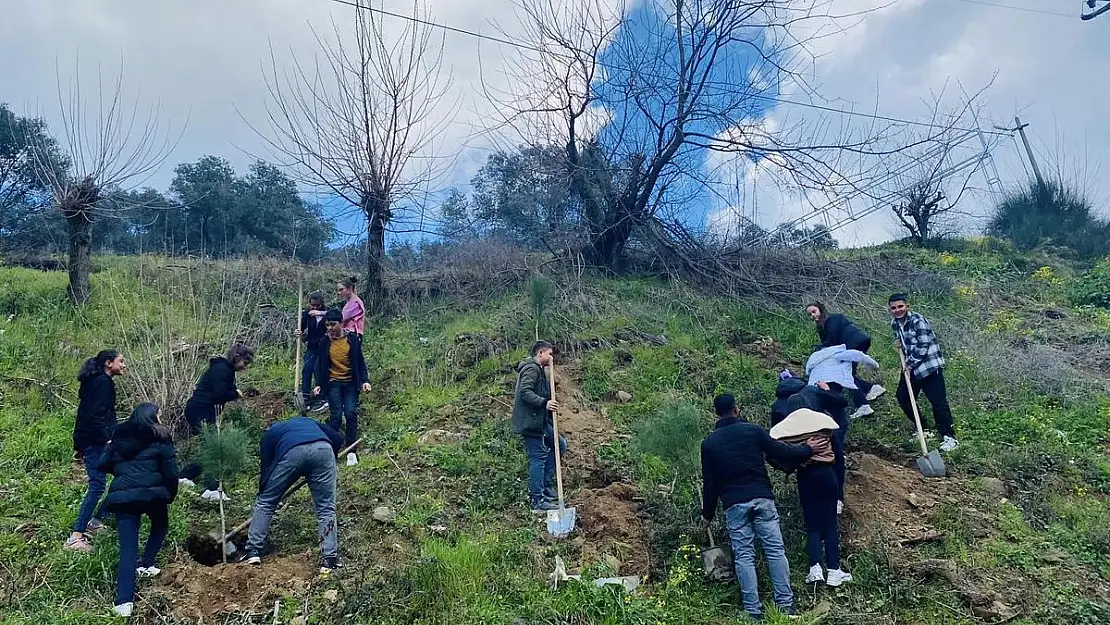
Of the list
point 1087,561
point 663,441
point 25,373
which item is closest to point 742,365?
point 663,441

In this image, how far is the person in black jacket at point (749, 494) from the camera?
4.80m

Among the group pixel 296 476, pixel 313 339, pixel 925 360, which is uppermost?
pixel 313 339

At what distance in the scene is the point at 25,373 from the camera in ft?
29.0

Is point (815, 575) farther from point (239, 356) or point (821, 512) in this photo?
point (239, 356)

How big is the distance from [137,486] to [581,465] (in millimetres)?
3821

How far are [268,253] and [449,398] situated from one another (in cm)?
953

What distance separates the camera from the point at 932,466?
6516 millimetres

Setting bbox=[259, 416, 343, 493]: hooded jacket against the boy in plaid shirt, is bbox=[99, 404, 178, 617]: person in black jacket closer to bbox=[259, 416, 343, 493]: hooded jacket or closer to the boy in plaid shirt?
bbox=[259, 416, 343, 493]: hooded jacket

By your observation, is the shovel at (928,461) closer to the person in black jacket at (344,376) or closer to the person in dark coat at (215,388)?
the person in black jacket at (344,376)

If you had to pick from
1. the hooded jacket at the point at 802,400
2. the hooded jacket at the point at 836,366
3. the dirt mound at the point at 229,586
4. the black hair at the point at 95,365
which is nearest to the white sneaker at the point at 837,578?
the hooded jacket at the point at 802,400

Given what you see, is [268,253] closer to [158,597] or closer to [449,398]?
[449,398]

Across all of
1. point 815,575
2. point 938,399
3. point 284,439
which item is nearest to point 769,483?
point 815,575

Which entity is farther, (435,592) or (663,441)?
(663,441)

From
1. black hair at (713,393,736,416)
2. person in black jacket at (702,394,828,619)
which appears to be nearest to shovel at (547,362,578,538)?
person in black jacket at (702,394,828,619)
